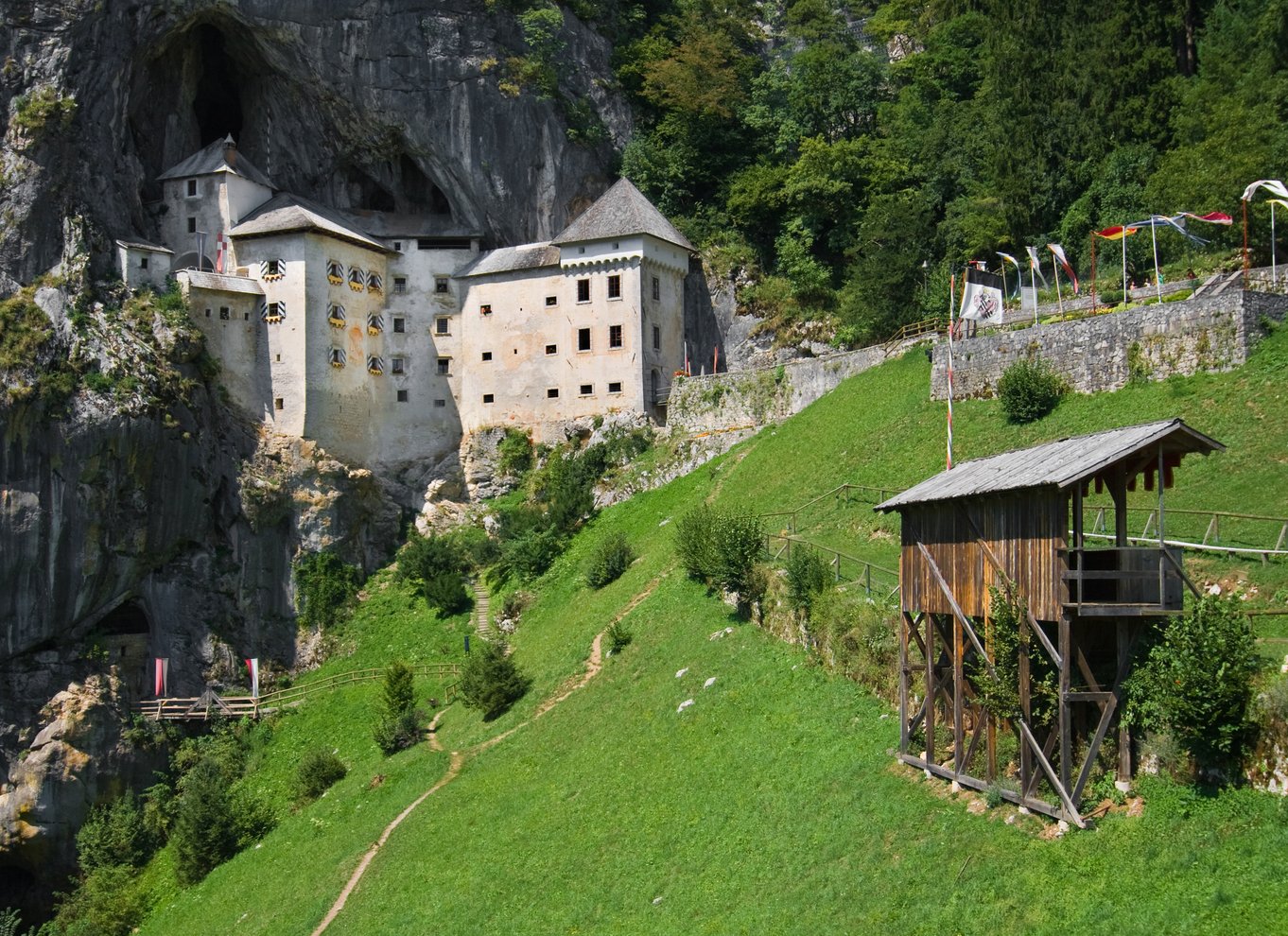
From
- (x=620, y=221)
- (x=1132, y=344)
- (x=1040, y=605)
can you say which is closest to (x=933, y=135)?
(x=620, y=221)

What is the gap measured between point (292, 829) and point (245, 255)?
2686 cm

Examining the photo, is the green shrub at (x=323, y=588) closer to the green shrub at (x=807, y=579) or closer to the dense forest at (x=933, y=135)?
the dense forest at (x=933, y=135)

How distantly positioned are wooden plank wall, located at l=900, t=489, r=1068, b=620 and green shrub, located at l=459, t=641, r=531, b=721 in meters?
17.2

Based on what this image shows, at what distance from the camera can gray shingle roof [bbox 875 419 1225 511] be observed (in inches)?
853

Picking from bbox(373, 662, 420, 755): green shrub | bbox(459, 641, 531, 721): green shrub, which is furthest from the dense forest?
bbox(373, 662, 420, 755): green shrub

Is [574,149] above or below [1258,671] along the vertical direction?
above

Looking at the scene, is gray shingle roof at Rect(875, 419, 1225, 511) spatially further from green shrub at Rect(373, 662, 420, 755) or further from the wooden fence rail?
the wooden fence rail

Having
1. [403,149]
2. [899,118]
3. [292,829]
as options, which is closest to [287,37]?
[403,149]

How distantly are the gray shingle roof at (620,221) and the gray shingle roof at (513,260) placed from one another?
85 cm

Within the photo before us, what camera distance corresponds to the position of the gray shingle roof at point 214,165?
2393 inches

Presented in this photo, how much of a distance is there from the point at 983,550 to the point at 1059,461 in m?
2.32

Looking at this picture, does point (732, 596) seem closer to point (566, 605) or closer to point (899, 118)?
point (566, 605)

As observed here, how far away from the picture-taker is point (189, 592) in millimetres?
56500

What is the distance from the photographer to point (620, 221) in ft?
195
